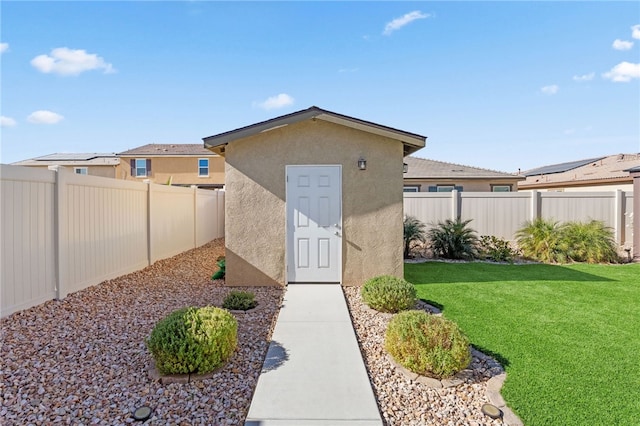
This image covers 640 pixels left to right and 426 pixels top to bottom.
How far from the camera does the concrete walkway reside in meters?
2.79

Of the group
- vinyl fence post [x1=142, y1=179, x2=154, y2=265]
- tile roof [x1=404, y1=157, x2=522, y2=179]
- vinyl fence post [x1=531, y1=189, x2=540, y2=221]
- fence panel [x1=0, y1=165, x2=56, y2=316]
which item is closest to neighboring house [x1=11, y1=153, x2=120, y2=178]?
vinyl fence post [x1=142, y1=179, x2=154, y2=265]

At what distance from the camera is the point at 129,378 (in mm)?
3275

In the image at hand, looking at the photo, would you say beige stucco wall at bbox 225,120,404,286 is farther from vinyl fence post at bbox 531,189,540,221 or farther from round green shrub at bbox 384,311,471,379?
vinyl fence post at bbox 531,189,540,221

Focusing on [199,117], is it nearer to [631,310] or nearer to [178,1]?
[178,1]

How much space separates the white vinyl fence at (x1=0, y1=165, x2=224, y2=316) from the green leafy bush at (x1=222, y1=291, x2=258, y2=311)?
268 cm

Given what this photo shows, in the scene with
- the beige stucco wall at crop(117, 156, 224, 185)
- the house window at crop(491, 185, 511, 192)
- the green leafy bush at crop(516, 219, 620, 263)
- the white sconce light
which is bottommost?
the green leafy bush at crop(516, 219, 620, 263)

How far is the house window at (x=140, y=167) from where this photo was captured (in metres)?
27.5

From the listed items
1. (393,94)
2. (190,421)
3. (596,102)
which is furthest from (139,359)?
(596,102)

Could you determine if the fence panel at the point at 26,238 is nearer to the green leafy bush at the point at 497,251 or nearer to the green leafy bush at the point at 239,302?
the green leafy bush at the point at 239,302

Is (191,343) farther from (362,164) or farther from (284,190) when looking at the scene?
(362,164)

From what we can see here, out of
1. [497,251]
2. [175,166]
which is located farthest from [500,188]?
[175,166]

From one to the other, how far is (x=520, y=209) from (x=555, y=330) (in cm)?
867

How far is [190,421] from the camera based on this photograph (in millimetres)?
2680

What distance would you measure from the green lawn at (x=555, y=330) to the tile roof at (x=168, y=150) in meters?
A: 23.8
